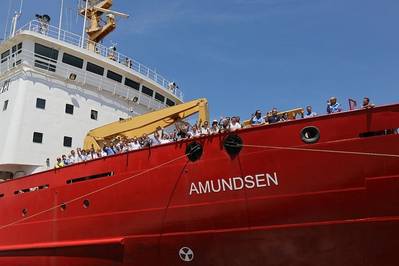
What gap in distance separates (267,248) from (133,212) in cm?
300

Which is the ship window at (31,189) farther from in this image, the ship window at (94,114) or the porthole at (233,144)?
A: the porthole at (233,144)

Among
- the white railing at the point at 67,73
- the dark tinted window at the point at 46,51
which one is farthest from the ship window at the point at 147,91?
the dark tinted window at the point at 46,51

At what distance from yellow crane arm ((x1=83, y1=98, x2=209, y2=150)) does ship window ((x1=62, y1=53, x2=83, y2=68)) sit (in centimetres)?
313

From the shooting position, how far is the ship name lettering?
8250 millimetres

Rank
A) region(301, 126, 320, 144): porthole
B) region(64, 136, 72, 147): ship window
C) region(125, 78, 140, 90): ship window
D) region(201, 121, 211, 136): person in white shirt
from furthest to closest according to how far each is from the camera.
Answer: region(125, 78, 140, 90): ship window
region(64, 136, 72, 147): ship window
region(201, 121, 211, 136): person in white shirt
region(301, 126, 320, 144): porthole

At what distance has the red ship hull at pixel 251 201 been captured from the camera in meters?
7.50

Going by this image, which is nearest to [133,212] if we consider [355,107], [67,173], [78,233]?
[78,233]

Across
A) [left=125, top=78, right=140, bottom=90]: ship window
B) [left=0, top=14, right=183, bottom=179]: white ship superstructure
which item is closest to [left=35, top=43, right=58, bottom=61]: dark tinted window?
[left=0, top=14, right=183, bottom=179]: white ship superstructure

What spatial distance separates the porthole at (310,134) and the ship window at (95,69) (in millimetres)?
9780

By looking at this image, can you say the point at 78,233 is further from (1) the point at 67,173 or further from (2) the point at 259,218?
(2) the point at 259,218

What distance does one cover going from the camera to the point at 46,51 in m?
15.1

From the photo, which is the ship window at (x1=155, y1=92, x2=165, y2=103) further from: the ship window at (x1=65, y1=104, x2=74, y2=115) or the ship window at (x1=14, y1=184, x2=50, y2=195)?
the ship window at (x1=14, y1=184, x2=50, y2=195)

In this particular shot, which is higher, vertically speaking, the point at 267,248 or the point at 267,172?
the point at 267,172

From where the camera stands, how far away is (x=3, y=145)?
1379cm
